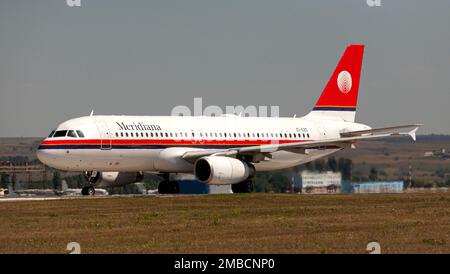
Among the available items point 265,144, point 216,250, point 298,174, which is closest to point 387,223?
point 216,250

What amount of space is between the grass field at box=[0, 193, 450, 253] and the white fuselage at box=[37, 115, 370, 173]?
5.40m

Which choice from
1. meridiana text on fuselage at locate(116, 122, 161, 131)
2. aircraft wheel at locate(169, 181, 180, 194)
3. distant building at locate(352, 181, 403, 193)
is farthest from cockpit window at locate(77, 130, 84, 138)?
distant building at locate(352, 181, 403, 193)

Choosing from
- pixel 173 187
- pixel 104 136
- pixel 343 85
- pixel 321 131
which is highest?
pixel 343 85

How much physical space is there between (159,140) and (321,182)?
17900mm

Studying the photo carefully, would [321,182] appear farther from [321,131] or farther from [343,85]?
[343,85]

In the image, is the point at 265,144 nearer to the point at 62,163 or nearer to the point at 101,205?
the point at 62,163

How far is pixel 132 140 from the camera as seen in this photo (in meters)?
54.2

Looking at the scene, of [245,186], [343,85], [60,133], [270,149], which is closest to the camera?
[60,133]

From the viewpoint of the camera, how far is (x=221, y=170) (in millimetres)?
53219

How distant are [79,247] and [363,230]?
31.2 feet

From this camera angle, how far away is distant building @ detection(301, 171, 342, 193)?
67.9m

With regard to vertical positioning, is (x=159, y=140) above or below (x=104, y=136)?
below

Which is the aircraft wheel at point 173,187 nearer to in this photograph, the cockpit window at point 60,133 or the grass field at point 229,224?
the cockpit window at point 60,133

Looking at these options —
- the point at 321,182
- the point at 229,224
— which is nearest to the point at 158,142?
the point at 321,182
